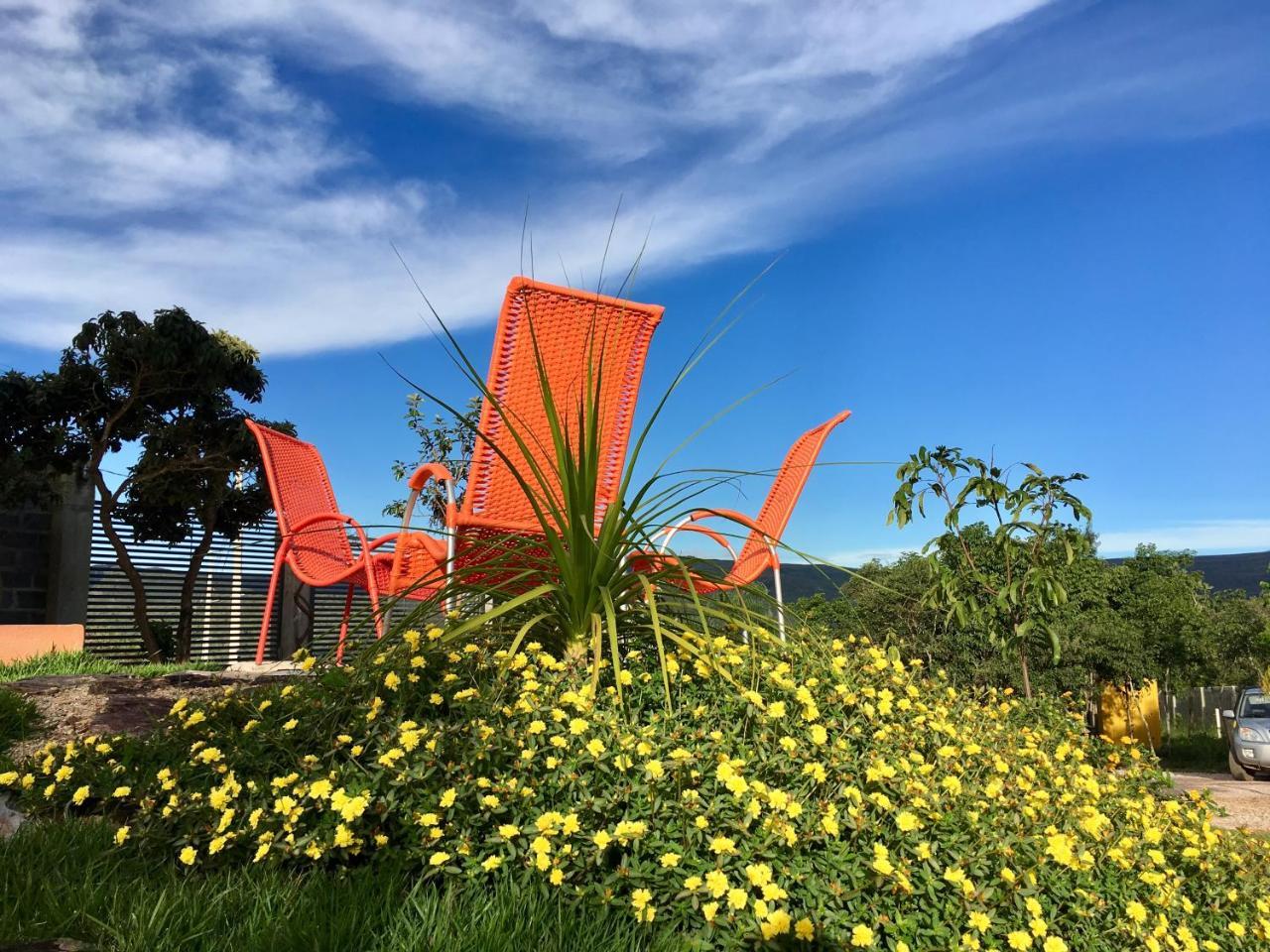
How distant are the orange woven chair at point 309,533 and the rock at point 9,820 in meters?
2.12

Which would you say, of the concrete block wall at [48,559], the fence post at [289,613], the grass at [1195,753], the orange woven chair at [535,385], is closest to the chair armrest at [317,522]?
the orange woven chair at [535,385]

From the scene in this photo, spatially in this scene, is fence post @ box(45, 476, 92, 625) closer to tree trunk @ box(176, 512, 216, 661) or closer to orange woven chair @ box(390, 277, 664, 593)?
tree trunk @ box(176, 512, 216, 661)

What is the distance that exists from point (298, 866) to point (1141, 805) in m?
2.49

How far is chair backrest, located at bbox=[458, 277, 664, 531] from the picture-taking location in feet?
11.3

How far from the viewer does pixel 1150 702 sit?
18.0 m

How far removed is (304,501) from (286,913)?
4481 millimetres

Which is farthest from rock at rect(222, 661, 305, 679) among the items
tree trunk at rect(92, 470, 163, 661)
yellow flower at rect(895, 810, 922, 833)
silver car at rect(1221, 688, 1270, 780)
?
silver car at rect(1221, 688, 1270, 780)

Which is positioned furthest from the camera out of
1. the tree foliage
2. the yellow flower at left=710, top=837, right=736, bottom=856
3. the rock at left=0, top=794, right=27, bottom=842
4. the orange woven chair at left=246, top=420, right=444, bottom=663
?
the tree foliage

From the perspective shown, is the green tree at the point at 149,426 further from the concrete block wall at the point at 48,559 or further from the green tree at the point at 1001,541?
the green tree at the point at 1001,541

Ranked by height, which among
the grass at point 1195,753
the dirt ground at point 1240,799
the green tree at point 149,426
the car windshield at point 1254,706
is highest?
the green tree at point 149,426

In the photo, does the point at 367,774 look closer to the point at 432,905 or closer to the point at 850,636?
the point at 432,905

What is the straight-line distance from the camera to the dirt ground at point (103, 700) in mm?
3160

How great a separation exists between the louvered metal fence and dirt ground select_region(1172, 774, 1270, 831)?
27.7 ft

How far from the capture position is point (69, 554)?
985 cm
